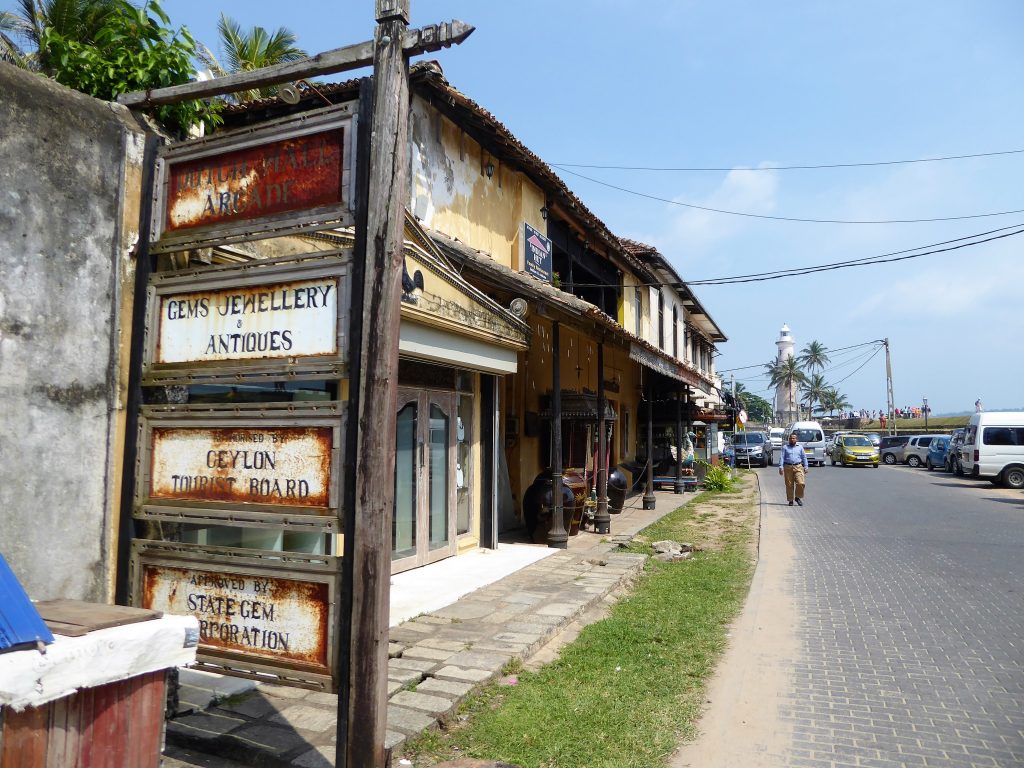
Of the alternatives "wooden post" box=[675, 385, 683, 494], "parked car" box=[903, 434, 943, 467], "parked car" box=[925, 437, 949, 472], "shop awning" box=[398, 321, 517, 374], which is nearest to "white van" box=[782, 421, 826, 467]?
"parked car" box=[903, 434, 943, 467]

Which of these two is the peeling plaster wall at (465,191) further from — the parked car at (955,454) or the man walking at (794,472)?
the parked car at (955,454)

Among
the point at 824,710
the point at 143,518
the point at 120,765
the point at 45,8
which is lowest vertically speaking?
the point at 824,710

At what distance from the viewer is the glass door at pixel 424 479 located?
26.5ft

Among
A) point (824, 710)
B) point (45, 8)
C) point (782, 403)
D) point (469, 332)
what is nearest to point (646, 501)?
point (469, 332)

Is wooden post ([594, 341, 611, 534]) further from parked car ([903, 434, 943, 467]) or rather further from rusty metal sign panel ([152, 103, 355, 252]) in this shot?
parked car ([903, 434, 943, 467])

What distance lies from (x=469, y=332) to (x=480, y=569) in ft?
9.76

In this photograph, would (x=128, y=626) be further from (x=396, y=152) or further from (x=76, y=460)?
(x=396, y=152)

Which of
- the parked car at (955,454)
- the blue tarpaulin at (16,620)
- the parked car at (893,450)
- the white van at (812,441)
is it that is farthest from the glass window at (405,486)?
the parked car at (893,450)

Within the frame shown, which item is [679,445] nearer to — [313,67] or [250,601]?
[250,601]

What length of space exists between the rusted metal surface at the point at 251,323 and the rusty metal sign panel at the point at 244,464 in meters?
0.26

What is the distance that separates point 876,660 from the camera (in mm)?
5320

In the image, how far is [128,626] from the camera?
2.60 metres

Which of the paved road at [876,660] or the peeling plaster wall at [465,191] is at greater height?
the peeling plaster wall at [465,191]

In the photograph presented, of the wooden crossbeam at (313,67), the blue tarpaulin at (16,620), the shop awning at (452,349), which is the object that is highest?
the wooden crossbeam at (313,67)
